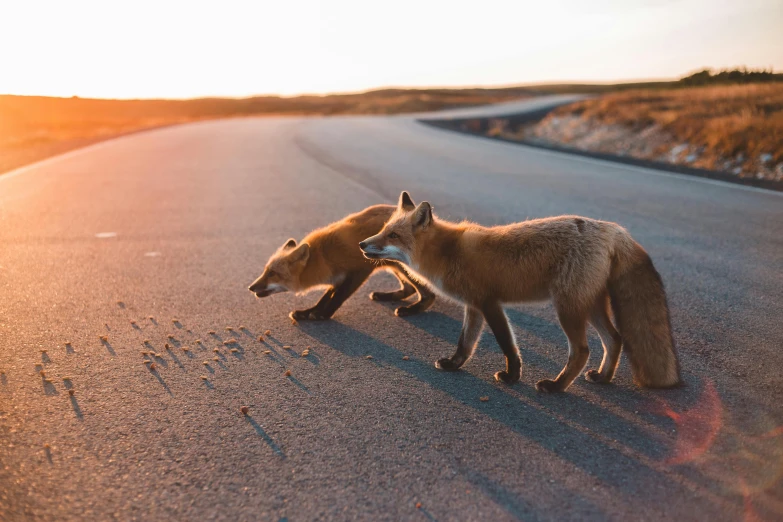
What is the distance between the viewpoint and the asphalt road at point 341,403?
117 inches

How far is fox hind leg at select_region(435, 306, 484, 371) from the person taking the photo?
459 cm

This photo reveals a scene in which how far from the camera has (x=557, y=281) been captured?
416cm

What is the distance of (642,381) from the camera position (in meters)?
4.07

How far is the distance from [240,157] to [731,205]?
577 inches

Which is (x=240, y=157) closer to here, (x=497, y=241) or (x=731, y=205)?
(x=731, y=205)

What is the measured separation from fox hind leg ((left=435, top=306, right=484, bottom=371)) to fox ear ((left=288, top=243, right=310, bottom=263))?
209 cm

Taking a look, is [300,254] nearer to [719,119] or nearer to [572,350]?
[572,350]

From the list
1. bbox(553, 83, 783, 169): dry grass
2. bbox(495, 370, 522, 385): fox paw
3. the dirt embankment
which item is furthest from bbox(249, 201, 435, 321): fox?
bbox(553, 83, 783, 169): dry grass

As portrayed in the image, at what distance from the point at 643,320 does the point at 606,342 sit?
51 centimetres

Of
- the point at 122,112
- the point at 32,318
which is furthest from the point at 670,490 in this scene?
the point at 122,112

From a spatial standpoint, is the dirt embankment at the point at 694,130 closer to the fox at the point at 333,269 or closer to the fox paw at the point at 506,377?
the fox at the point at 333,269

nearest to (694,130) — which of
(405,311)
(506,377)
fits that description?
(405,311)

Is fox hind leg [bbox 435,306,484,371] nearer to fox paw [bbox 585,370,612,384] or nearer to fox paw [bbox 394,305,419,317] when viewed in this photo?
fox paw [bbox 585,370,612,384]

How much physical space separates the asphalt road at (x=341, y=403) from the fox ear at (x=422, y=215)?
109cm
